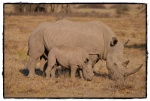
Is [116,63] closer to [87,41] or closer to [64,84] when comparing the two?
[87,41]

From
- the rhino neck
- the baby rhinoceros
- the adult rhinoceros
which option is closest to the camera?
the baby rhinoceros

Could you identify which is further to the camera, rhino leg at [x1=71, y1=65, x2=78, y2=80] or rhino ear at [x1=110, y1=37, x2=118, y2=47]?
rhino ear at [x1=110, y1=37, x2=118, y2=47]

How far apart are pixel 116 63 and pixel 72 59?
1282mm

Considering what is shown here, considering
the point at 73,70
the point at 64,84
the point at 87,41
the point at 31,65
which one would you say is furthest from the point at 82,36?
the point at 31,65

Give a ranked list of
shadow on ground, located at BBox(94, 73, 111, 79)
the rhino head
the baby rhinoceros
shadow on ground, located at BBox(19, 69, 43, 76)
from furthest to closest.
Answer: shadow on ground, located at BBox(19, 69, 43, 76) < shadow on ground, located at BBox(94, 73, 111, 79) < the rhino head < the baby rhinoceros

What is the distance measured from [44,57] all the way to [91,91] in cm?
261

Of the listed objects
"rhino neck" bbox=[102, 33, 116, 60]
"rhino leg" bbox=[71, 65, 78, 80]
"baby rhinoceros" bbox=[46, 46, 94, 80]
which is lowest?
"rhino leg" bbox=[71, 65, 78, 80]

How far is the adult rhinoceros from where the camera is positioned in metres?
12.2

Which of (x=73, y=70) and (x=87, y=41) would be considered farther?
(x=87, y=41)

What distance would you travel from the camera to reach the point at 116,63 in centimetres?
1216

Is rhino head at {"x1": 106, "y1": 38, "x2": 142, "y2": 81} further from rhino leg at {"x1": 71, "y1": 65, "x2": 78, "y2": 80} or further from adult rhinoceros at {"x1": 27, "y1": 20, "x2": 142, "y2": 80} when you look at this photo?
rhino leg at {"x1": 71, "y1": 65, "x2": 78, "y2": 80}

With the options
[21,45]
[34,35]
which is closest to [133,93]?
[34,35]

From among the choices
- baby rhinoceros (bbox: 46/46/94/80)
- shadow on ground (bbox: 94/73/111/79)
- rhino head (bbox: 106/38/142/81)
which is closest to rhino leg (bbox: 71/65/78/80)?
baby rhinoceros (bbox: 46/46/94/80)

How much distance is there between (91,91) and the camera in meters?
11.2
